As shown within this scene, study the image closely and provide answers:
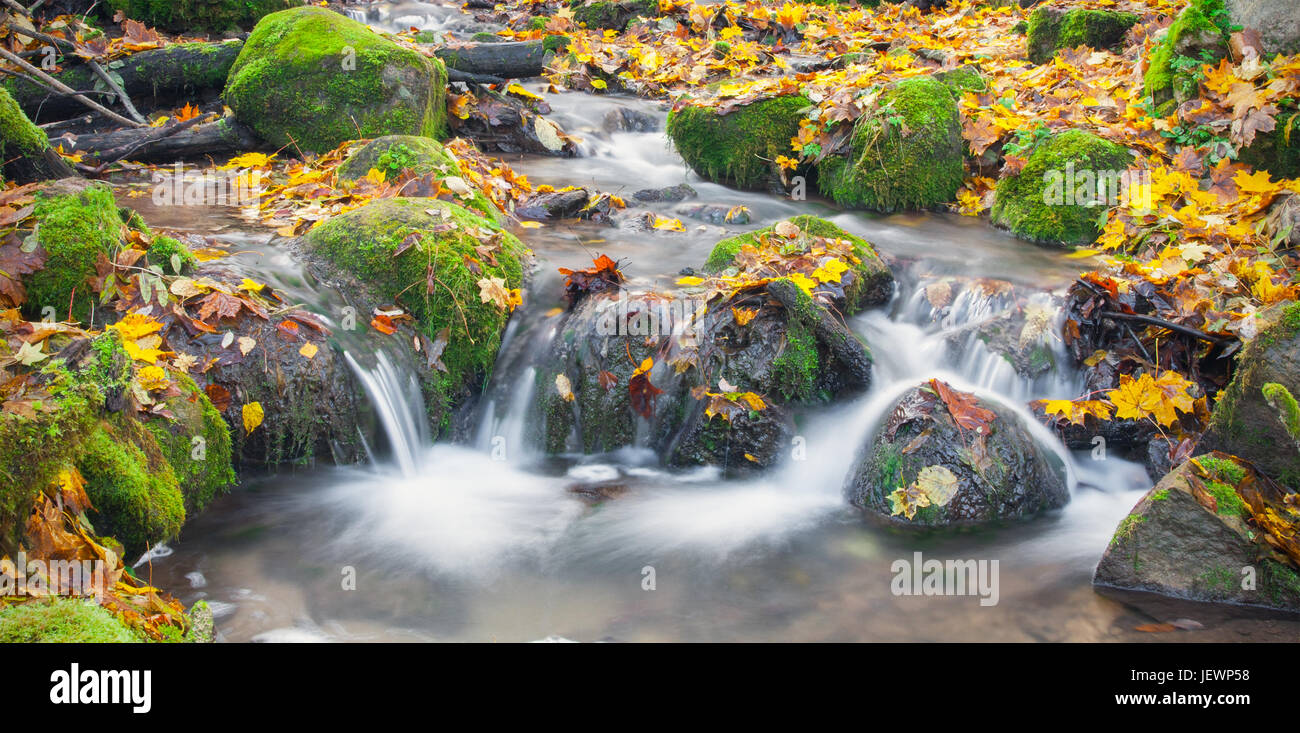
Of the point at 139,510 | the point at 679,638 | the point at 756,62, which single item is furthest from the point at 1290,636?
the point at 756,62

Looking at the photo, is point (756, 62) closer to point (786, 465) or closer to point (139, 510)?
point (786, 465)

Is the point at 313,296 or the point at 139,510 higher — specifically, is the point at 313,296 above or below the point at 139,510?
above

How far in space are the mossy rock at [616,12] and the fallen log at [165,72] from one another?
6.78 metres

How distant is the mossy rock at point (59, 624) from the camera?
7.22 feet

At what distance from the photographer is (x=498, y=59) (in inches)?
390

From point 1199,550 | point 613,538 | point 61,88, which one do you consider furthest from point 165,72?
point 1199,550

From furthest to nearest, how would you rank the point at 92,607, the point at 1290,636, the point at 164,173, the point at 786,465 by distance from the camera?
1. the point at 164,173
2. the point at 786,465
3. the point at 1290,636
4. the point at 92,607

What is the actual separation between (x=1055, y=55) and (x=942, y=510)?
25.5ft

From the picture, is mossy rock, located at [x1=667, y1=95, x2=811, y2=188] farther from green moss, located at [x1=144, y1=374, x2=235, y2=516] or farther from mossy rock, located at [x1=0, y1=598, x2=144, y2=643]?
mossy rock, located at [x1=0, y1=598, x2=144, y2=643]

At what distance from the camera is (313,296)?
5277mm

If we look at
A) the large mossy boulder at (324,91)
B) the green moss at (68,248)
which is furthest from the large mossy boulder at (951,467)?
the large mossy boulder at (324,91)

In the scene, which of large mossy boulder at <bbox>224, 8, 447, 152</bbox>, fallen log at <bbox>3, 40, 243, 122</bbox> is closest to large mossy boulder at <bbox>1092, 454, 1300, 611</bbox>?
large mossy boulder at <bbox>224, 8, 447, 152</bbox>

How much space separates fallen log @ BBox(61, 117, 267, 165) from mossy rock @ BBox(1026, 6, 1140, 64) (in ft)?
29.3

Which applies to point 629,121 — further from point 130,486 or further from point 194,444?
point 130,486
